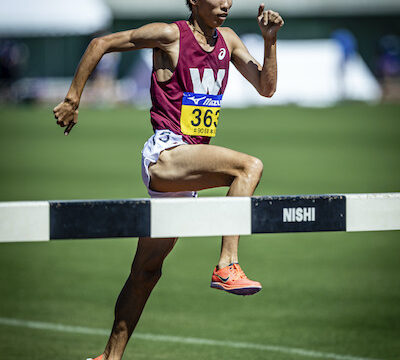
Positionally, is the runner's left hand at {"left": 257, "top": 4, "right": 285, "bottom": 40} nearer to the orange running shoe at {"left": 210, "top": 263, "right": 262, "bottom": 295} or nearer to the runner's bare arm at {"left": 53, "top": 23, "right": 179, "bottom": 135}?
the runner's bare arm at {"left": 53, "top": 23, "right": 179, "bottom": 135}

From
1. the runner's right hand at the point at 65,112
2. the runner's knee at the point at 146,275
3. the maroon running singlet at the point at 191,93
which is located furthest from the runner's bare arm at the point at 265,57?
the runner's knee at the point at 146,275

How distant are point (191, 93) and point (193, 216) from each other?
4.19 ft

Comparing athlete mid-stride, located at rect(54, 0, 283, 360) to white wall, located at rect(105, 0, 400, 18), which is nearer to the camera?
athlete mid-stride, located at rect(54, 0, 283, 360)

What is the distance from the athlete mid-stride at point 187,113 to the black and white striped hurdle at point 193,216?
1.80 feet

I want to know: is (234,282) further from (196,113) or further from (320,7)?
(320,7)

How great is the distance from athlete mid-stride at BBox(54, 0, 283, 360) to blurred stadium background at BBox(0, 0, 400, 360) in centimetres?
140

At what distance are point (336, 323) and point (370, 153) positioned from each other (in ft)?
41.7

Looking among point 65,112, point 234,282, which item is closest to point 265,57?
point 65,112

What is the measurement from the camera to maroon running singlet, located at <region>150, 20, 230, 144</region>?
16.2 ft

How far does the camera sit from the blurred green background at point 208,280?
6629 mm

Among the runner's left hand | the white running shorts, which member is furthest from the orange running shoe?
the runner's left hand

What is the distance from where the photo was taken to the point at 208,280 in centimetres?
882

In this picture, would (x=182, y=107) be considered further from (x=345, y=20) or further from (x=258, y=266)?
(x=345, y=20)

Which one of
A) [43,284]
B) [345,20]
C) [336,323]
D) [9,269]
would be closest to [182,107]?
[336,323]
